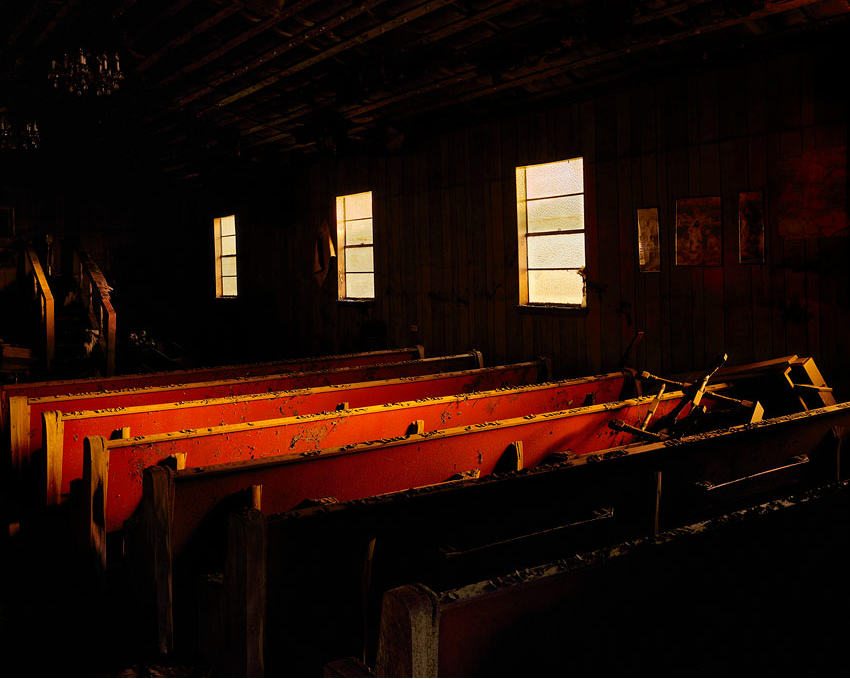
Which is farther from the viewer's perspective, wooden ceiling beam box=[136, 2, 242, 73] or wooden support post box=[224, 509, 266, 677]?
wooden ceiling beam box=[136, 2, 242, 73]

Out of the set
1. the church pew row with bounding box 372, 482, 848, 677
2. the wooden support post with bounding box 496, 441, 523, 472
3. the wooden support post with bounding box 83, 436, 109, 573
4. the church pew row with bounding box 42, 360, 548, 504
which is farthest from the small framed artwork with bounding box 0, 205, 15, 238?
the church pew row with bounding box 372, 482, 848, 677

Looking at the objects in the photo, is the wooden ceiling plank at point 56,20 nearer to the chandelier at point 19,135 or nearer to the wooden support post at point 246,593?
the chandelier at point 19,135

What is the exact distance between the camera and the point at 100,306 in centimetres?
914

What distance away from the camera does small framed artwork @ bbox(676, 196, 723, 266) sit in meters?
5.46

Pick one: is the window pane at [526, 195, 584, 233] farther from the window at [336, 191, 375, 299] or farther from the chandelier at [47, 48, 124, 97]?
the chandelier at [47, 48, 124, 97]

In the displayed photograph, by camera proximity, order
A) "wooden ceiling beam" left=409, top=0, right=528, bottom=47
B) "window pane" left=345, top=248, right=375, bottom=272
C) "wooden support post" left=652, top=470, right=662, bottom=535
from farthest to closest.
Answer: "window pane" left=345, top=248, right=375, bottom=272
"wooden ceiling beam" left=409, top=0, right=528, bottom=47
"wooden support post" left=652, top=470, right=662, bottom=535

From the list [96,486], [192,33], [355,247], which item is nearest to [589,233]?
[355,247]

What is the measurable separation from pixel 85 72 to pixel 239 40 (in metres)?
1.28

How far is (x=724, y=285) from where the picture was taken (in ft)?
17.8

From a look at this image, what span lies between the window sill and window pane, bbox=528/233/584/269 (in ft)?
1.26

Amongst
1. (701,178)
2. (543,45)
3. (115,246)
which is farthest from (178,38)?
(115,246)

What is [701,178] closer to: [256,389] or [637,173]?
[637,173]

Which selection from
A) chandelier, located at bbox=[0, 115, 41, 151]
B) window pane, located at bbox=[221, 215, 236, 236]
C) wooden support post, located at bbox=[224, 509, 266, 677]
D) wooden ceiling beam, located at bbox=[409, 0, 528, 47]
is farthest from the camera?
window pane, located at bbox=[221, 215, 236, 236]

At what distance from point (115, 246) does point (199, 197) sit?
1.93 meters
